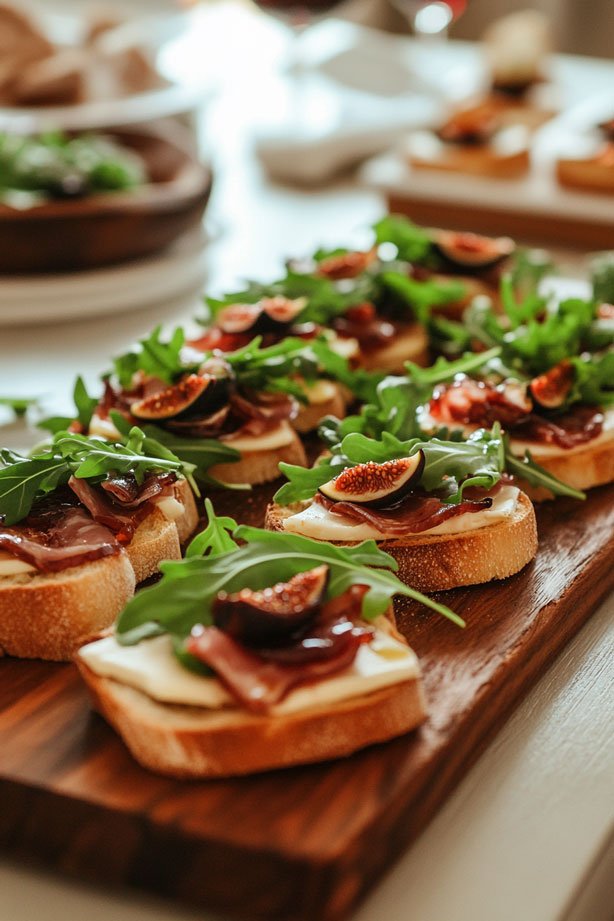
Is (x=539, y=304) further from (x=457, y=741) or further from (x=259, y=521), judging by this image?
(x=457, y=741)

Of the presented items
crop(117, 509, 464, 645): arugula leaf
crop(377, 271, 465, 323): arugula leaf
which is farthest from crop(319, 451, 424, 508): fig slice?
crop(377, 271, 465, 323): arugula leaf

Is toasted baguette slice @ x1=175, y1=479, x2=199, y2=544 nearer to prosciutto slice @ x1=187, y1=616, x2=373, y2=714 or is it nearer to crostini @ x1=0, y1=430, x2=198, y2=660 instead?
crostini @ x1=0, y1=430, x2=198, y2=660

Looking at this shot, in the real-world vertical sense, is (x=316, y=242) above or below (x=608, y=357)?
below

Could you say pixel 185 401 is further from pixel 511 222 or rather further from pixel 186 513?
pixel 511 222

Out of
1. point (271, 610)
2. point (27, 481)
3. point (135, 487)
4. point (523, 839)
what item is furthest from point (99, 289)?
point (523, 839)

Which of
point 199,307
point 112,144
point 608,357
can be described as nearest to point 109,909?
point 608,357

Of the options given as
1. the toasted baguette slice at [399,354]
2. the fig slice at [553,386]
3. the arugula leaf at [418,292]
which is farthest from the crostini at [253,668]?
the arugula leaf at [418,292]
